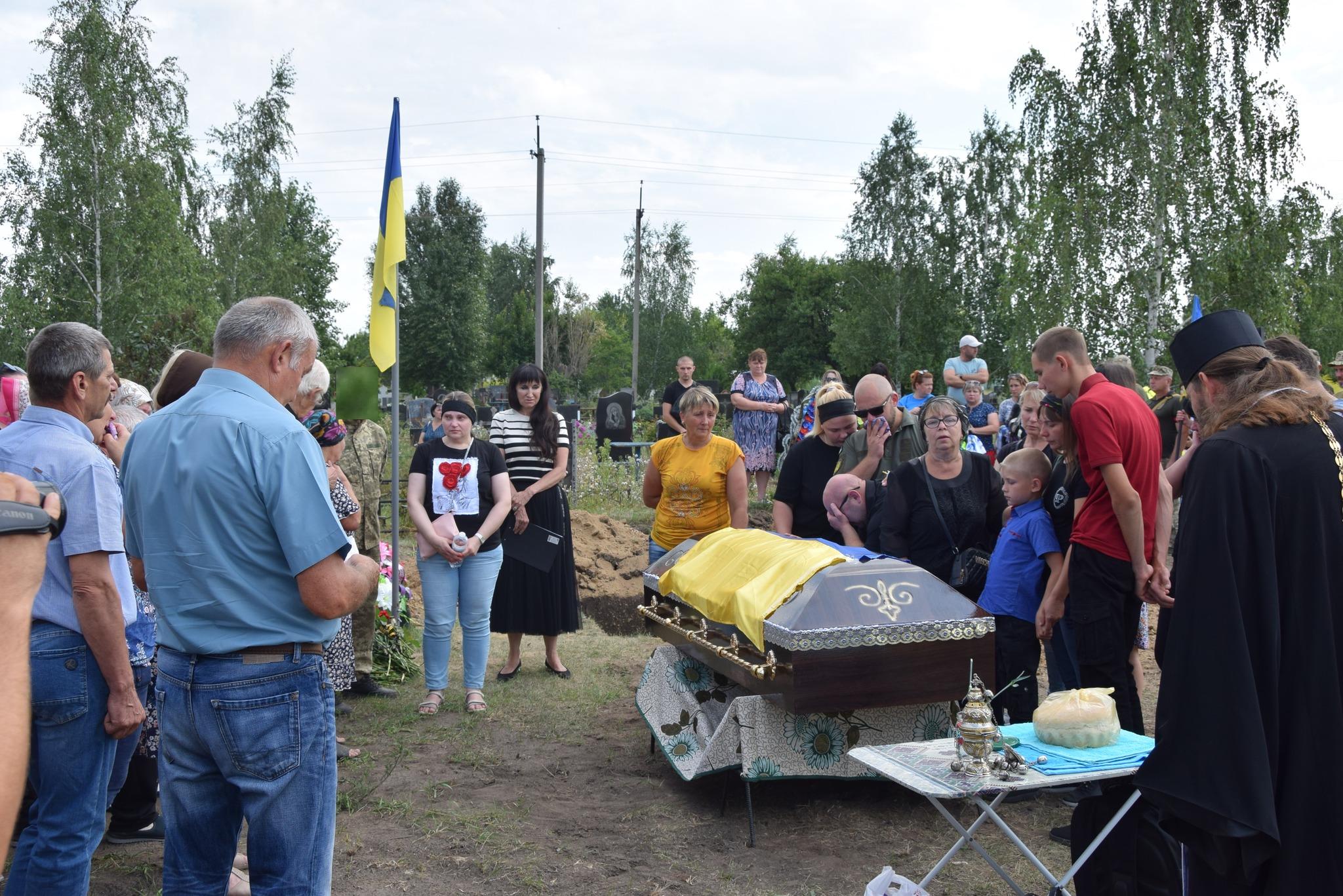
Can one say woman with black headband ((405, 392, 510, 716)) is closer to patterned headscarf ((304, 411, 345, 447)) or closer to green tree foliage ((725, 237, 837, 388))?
patterned headscarf ((304, 411, 345, 447))

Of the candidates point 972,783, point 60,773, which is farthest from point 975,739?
point 60,773

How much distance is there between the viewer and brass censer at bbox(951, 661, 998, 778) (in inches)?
125

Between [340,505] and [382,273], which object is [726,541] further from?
[382,273]

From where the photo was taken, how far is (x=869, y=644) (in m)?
4.03

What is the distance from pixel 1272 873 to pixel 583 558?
31.2ft

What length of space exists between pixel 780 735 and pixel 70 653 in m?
Result: 2.67

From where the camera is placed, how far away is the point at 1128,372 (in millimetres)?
5777

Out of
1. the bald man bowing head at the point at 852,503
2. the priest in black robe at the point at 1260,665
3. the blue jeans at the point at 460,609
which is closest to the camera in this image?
the priest in black robe at the point at 1260,665

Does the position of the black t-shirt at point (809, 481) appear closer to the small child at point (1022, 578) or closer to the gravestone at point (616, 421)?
the small child at point (1022, 578)

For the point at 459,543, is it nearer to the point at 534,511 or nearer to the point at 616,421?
the point at 534,511

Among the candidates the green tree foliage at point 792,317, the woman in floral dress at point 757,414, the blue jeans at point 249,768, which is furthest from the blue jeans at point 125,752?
the green tree foliage at point 792,317

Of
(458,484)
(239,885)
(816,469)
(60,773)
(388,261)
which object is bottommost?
(239,885)

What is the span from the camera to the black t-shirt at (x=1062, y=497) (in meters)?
4.57

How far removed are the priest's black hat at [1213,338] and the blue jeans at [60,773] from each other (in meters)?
3.05
